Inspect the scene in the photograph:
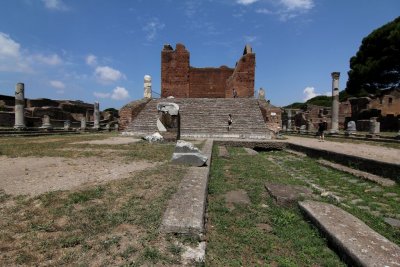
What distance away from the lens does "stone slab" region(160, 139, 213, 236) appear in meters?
2.72

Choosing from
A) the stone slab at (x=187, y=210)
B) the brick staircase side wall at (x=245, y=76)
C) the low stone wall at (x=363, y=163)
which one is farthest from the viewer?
the brick staircase side wall at (x=245, y=76)

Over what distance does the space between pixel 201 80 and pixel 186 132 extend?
44.6 feet

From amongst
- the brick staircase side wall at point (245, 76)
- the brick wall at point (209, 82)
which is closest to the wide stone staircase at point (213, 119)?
the brick staircase side wall at point (245, 76)

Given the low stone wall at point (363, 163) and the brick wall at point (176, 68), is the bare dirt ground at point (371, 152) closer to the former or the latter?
the low stone wall at point (363, 163)

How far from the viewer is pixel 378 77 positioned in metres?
38.8

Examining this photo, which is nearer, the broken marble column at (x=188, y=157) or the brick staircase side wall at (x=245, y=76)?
the broken marble column at (x=188, y=157)

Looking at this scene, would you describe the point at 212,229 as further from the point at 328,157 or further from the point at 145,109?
the point at 145,109

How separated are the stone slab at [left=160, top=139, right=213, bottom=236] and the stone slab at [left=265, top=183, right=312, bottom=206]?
42.5 inches

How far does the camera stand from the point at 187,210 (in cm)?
315

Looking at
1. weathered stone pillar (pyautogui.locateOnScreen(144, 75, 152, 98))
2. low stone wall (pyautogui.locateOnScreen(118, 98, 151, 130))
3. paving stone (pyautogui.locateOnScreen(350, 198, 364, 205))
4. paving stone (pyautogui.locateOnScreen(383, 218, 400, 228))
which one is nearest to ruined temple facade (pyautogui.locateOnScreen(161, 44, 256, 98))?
weathered stone pillar (pyautogui.locateOnScreen(144, 75, 152, 98))

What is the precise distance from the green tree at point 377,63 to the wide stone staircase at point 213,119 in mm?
24953

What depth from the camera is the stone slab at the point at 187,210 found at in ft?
8.93

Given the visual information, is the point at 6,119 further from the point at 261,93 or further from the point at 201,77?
the point at 261,93

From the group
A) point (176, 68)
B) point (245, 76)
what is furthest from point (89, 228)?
point (176, 68)
